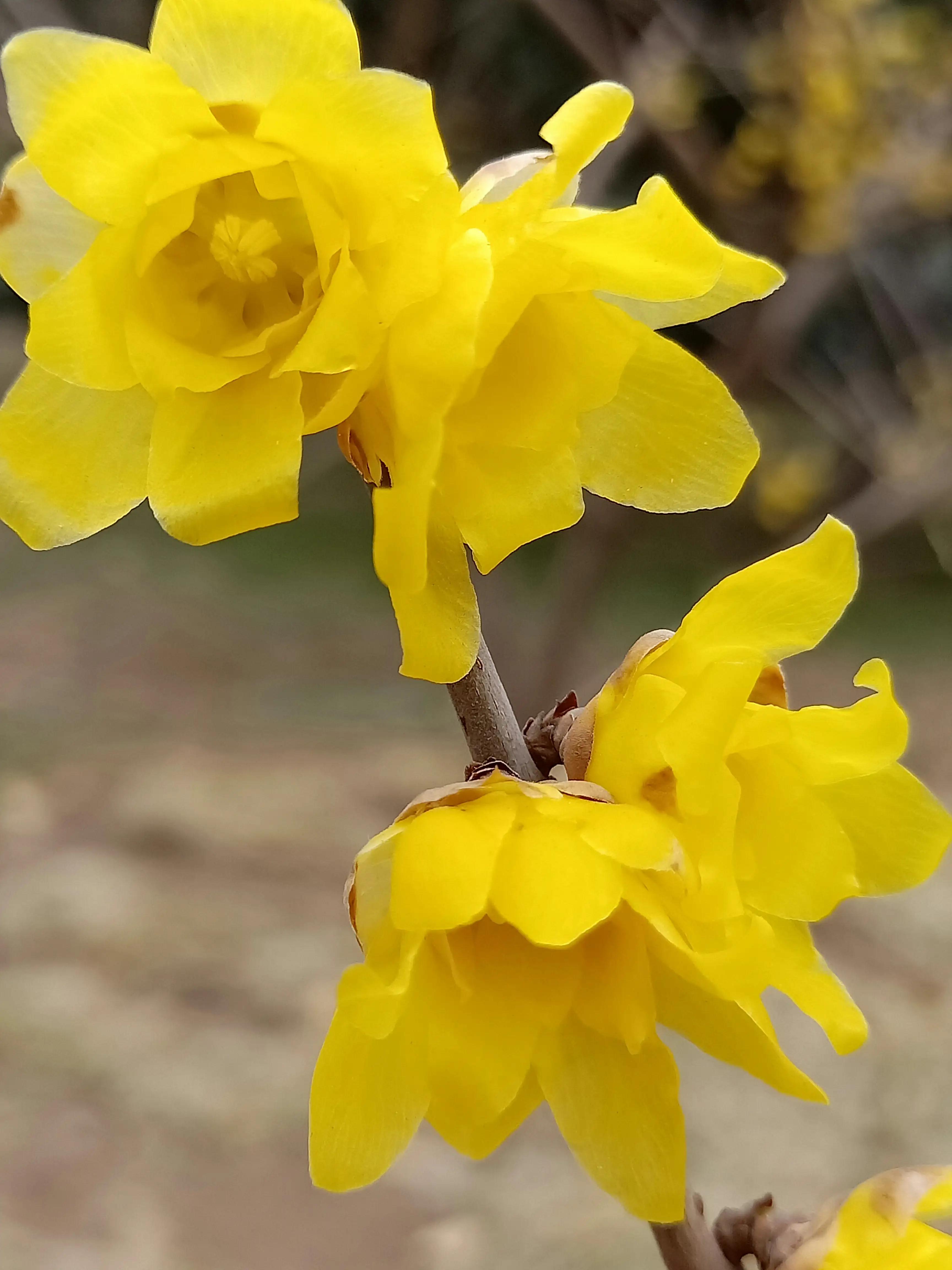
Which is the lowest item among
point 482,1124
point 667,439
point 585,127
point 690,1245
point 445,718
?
point 445,718

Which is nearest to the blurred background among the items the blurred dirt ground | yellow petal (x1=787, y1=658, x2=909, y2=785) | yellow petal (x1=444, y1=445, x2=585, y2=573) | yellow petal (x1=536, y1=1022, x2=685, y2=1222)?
the blurred dirt ground

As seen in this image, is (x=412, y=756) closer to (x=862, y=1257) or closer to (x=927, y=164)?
(x=927, y=164)

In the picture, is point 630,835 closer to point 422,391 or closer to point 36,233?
point 422,391

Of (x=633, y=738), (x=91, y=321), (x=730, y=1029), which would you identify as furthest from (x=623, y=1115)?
(x=91, y=321)

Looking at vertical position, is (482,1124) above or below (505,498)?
below

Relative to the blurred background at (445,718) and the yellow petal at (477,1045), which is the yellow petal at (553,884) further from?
the blurred background at (445,718)

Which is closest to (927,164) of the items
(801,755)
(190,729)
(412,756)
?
(412,756)

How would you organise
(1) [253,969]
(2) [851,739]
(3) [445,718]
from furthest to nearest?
(3) [445,718] → (1) [253,969] → (2) [851,739]
